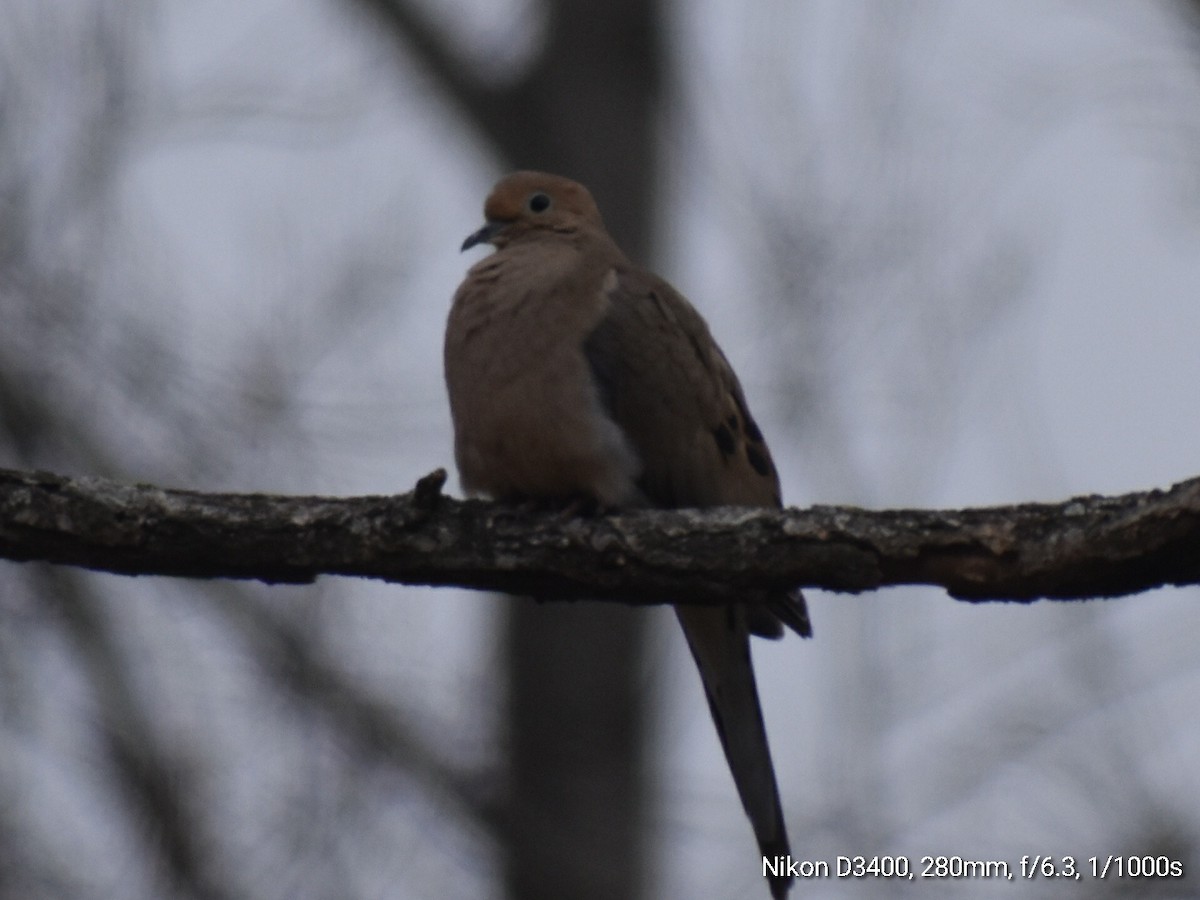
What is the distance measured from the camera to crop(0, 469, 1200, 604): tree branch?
3189 mm

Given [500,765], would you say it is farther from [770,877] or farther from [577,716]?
[770,877]

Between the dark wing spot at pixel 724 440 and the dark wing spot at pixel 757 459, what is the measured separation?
0.10 metres

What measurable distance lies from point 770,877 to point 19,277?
3.72 m

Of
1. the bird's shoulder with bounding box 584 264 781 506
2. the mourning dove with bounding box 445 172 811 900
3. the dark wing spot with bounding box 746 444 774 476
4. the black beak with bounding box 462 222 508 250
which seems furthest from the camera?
the black beak with bounding box 462 222 508 250

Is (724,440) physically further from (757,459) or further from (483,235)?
(483,235)

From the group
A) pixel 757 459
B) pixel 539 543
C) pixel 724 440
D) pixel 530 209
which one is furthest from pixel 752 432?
pixel 539 543

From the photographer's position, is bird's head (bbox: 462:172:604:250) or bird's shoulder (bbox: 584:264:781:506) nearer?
bird's shoulder (bbox: 584:264:781:506)

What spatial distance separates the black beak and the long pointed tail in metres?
1.29

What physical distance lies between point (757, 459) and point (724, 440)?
6.7 inches

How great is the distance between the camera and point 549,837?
19.8ft

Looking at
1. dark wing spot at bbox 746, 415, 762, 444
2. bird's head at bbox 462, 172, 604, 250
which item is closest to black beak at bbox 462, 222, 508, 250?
bird's head at bbox 462, 172, 604, 250

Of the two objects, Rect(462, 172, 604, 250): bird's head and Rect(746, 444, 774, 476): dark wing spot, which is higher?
Rect(462, 172, 604, 250): bird's head

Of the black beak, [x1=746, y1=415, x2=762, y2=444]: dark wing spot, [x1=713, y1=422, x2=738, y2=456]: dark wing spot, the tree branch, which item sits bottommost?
the tree branch

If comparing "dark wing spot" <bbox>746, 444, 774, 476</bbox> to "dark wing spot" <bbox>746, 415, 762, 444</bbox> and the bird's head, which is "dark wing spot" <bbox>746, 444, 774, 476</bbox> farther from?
the bird's head
